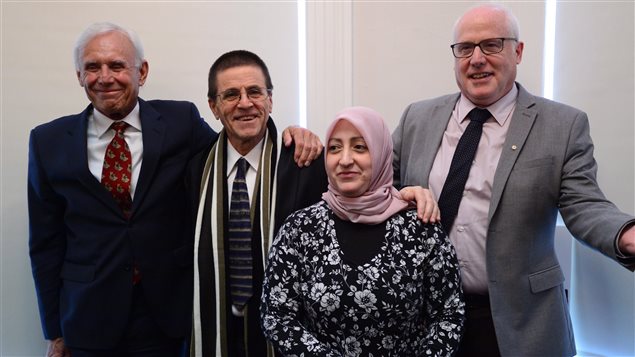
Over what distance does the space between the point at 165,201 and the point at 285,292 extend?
25.1 inches

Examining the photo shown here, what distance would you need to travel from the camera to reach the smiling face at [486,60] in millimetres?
1831

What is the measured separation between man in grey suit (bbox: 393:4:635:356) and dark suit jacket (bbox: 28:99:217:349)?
0.93 meters

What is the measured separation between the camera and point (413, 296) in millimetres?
1515

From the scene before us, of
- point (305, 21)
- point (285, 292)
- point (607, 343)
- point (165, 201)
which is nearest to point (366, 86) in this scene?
point (305, 21)

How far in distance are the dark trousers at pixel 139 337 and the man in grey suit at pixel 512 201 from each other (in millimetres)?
1057

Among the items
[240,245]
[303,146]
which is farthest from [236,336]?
[303,146]

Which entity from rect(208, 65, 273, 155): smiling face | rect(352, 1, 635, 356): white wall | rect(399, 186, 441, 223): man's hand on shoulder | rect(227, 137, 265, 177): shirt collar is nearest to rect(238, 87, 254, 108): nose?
rect(208, 65, 273, 155): smiling face

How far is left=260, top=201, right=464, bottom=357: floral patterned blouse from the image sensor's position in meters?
1.50

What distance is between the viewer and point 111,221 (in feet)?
6.21

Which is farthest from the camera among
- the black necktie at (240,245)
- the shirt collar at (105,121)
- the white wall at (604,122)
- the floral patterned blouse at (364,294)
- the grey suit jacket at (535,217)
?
the white wall at (604,122)

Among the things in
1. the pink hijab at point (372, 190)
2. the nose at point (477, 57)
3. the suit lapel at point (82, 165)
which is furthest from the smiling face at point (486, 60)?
the suit lapel at point (82, 165)

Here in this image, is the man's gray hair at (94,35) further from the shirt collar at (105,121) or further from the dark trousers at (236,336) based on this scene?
the dark trousers at (236,336)

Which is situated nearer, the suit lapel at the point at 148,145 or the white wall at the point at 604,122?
the suit lapel at the point at 148,145

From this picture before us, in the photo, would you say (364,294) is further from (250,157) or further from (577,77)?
(577,77)
